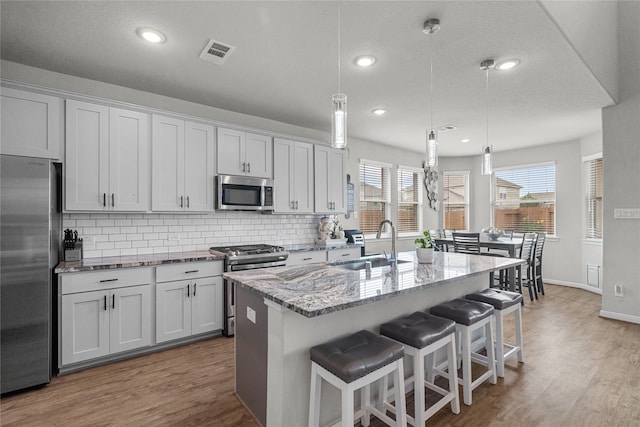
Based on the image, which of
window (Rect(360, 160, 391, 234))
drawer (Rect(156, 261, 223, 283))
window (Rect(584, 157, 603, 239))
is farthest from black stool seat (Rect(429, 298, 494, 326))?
window (Rect(584, 157, 603, 239))

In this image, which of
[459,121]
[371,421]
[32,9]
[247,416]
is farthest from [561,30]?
[32,9]

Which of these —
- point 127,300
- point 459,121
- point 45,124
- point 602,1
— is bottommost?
point 127,300

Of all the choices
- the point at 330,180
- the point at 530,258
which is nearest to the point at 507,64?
the point at 330,180

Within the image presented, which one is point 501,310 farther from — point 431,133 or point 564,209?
point 564,209

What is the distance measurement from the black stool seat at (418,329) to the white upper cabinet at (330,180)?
2.72 meters

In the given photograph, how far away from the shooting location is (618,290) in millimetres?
4027

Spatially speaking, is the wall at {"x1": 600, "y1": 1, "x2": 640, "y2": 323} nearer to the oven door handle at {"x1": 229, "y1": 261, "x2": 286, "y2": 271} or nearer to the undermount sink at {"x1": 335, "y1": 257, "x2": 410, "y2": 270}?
the undermount sink at {"x1": 335, "y1": 257, "x2": 410, "y2": 270}

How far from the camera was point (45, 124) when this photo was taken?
2697 mm

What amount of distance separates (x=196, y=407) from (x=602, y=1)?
5.48 m

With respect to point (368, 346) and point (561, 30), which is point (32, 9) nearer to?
point (368, 346)

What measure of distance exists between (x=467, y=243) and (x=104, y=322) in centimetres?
485

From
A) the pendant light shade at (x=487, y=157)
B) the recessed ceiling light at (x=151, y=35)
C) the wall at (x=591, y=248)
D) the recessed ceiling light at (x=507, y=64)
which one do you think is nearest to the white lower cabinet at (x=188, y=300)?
the recessed ceiling light at (x=151, y=35)

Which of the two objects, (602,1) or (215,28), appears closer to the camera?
(215,28)

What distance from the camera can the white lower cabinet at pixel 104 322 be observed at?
2643 mm
